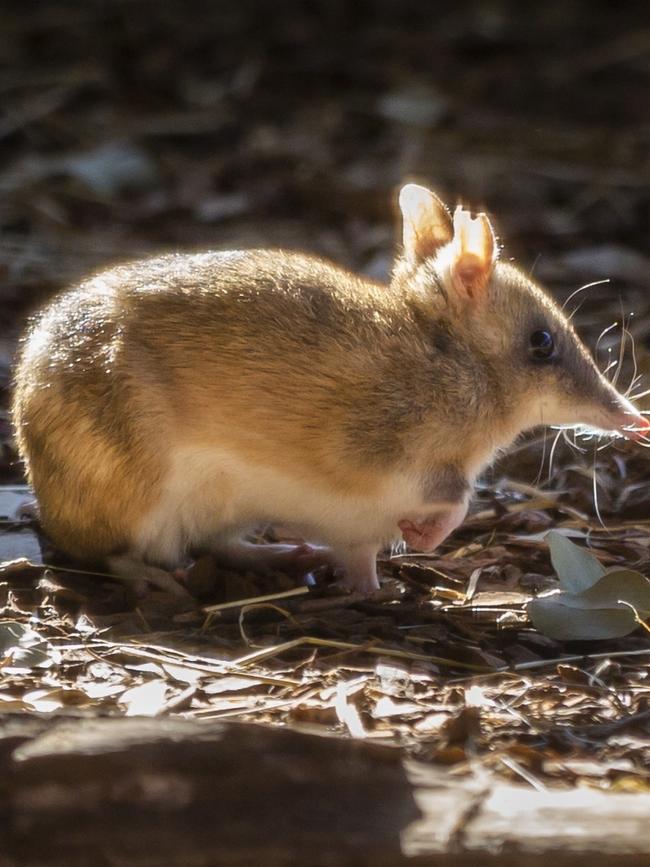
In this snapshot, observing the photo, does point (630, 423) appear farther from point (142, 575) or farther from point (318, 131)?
point (318, 131)

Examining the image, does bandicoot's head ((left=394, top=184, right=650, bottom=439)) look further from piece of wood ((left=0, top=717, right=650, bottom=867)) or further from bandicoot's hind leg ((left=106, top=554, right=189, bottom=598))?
piece of wood ((left=0, top=717, right=650, bottom=867))

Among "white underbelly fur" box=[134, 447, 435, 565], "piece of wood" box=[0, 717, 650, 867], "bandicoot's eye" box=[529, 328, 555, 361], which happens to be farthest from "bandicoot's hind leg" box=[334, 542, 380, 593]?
"piece of wood" box=[0, 717, 650, 867]

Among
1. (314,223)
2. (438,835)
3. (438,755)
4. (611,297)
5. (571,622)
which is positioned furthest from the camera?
(314,223)

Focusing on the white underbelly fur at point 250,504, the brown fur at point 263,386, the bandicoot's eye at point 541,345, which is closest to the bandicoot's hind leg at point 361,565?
the white underbelly fur at point 250,504

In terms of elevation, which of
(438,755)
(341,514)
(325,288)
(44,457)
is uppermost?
(325,288)

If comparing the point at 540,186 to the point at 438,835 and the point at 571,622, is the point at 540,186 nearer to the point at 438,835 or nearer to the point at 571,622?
the point at 571,622

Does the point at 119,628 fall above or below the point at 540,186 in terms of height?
below

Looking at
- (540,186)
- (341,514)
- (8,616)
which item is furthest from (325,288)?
(540,186)
